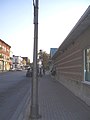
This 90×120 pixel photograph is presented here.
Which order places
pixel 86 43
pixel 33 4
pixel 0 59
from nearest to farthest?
pixel 33 4 → pixel 86 43 → pixel 0 59

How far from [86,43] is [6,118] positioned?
17.0 feet

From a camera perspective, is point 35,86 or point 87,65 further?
point 87,65

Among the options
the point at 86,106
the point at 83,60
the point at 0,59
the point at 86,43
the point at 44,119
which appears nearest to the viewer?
the point at 44,119

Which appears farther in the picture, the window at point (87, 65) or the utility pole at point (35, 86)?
the window at point (87, 65)

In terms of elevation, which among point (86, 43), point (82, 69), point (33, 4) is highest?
point (33, 4)

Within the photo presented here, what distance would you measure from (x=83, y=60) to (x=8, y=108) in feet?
14.1

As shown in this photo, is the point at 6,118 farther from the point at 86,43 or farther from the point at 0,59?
the point at 0,59

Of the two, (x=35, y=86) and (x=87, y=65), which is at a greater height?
(x=87, y=65)

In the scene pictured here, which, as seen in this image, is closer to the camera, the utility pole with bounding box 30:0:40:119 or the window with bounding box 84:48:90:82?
the utility pole with bounding box 30:0:40:119

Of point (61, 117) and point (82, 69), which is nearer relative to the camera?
point (61, 117)

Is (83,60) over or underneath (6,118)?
over

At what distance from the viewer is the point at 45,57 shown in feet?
283

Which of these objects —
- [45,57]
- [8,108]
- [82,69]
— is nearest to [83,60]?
[82,69]

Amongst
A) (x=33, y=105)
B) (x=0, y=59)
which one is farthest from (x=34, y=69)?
(x=0, y=59)
